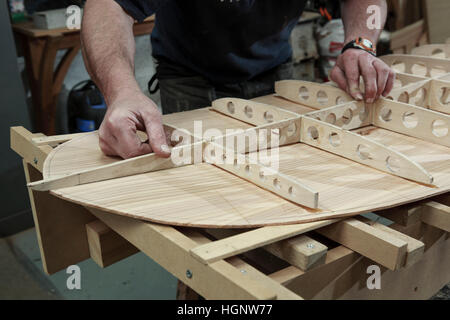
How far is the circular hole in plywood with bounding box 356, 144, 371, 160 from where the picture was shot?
1.32 metres

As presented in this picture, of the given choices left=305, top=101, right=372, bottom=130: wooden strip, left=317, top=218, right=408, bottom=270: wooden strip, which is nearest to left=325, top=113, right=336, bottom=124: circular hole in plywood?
left=305, top=101, right=372, bottom=130: wooden strip

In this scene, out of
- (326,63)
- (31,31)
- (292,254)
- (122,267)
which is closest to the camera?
(292,254)

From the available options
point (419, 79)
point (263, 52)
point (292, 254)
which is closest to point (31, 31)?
point (263, 52)

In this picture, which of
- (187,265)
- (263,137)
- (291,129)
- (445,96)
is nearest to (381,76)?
(445,96)

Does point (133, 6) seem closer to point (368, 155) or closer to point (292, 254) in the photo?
point (368, 155)

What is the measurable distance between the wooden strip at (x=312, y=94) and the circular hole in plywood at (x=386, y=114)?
117mm

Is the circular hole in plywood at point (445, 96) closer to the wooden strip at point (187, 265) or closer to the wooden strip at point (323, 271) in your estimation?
the wooden strip at point (323, 271)

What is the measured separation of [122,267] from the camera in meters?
2.94

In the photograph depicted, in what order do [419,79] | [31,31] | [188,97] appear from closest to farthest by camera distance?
[419,79]
[188,97]
[31,31]

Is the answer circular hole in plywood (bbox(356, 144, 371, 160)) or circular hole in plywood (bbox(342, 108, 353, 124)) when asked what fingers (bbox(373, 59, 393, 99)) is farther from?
circular hole in plywood (bbox(356, 144, 371, 160))

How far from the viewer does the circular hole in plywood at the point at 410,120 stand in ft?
4.98

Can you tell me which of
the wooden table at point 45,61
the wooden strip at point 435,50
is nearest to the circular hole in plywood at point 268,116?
the wooden strip at point 435,50

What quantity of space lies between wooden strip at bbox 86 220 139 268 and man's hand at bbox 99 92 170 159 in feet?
0.73

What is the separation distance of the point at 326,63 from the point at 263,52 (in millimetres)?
3071
